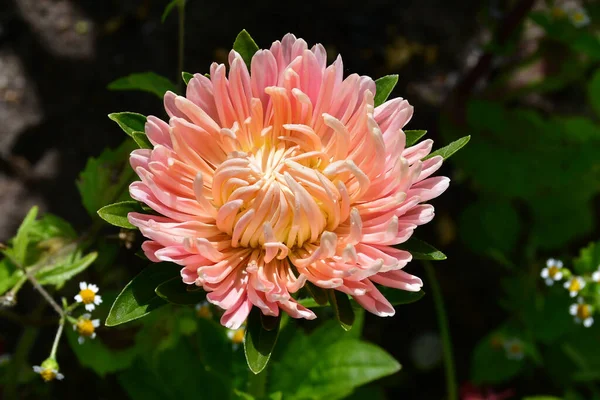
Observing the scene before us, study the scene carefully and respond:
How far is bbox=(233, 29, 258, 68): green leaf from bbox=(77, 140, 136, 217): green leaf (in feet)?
1.66

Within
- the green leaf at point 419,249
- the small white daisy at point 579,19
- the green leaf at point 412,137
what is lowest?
the green leaf at point 419,249

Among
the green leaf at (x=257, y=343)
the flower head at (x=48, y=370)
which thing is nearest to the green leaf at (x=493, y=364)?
the green leaf at (x=257, y=343)

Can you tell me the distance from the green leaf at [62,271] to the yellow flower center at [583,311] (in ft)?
4.73

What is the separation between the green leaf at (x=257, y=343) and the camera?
140cm

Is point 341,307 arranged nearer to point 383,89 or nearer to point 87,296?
point 383,89

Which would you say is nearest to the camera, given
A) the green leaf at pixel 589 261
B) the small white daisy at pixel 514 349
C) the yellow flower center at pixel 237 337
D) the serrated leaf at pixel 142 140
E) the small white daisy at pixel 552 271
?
the serrated leaf at pixel 142 140

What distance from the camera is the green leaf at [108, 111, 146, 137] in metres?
1.53

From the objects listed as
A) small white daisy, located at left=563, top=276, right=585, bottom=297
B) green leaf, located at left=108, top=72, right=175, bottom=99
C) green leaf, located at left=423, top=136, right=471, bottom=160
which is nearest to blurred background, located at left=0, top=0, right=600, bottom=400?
small white daisy, located at left=563, top=276, right=585, bottom=297

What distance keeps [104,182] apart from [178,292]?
64cm

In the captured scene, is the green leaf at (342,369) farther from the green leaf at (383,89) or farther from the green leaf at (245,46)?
the green leaf at (245,46)

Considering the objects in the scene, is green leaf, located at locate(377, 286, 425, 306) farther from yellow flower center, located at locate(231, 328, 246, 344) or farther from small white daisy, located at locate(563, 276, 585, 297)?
small white daisy, located at locate(563, 276, 585, 297)

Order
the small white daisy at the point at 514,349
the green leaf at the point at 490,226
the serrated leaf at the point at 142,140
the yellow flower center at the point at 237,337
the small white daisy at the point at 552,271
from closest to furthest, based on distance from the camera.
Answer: the serrated leaf at the point at 142,140
the yellow flower center at the point at 237,337
the small white daisy at the point at 552,271
the small white daisy at the point at 514,349
the green leaf at the point at 490,226

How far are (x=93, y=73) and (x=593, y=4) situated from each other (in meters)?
2.12

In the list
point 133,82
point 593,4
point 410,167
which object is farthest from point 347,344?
point 593,4
